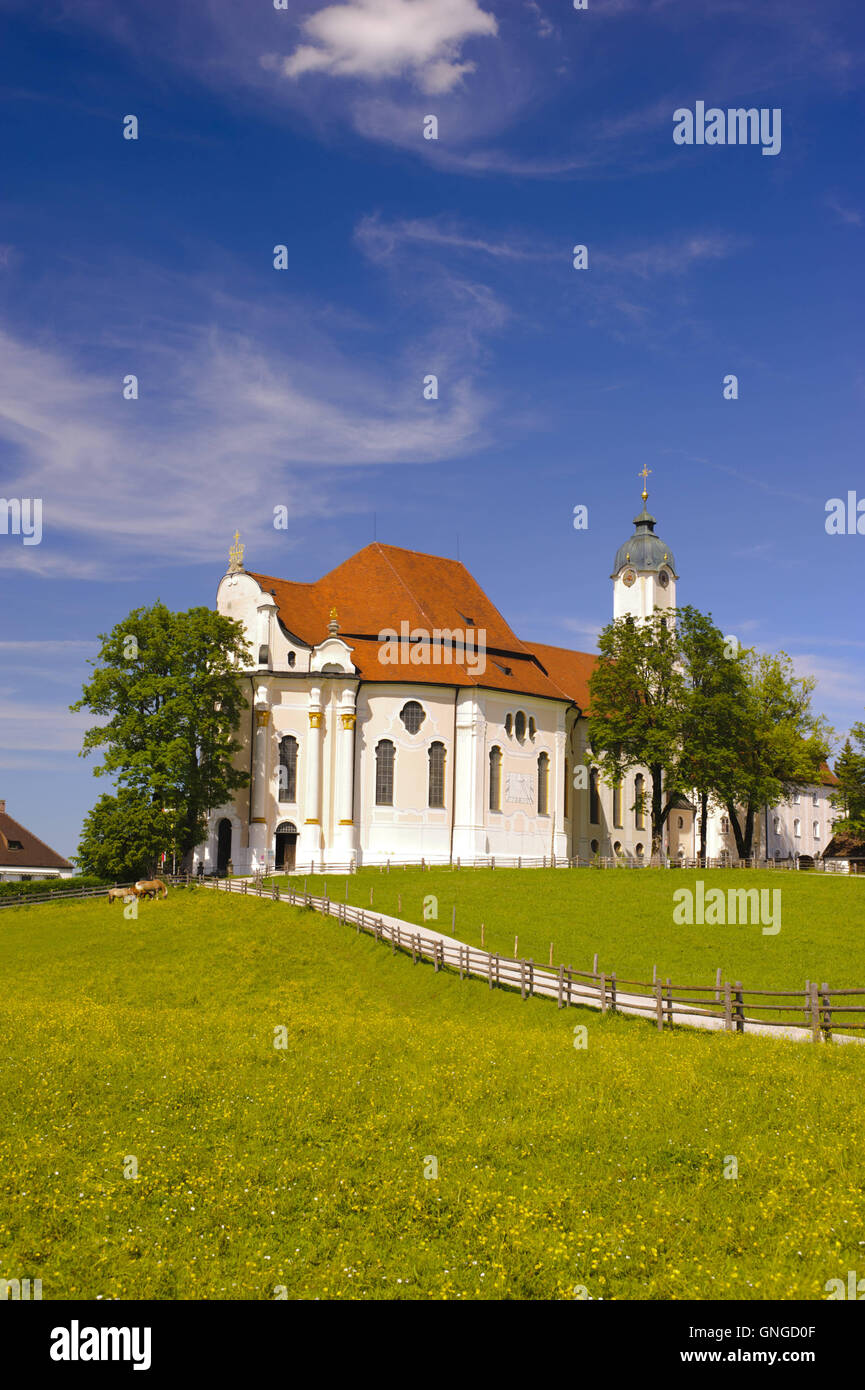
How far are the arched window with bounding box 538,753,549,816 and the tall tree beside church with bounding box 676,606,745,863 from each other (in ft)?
26.0

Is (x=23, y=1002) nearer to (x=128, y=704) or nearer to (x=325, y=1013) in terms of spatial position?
(x=325, y=1013)

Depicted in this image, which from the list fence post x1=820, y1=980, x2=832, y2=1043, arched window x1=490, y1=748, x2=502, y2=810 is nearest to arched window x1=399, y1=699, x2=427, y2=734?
arched window x1=490, y1=748, x2=502, y2=810

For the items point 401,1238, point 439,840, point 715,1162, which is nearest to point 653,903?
point 439,840

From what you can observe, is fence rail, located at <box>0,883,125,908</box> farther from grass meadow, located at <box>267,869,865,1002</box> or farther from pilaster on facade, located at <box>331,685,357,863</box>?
pilaster on facade, located at <box>331,685,357,863</box>

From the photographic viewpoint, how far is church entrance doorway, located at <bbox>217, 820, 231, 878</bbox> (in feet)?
184

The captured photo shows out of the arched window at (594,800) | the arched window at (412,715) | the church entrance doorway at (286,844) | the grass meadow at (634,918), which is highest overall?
the arched window at (412,715)

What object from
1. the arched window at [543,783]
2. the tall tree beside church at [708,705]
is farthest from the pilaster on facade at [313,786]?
the tall tree beside church at [708,705]

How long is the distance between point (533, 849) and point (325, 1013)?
115ft

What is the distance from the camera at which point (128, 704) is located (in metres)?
49.7

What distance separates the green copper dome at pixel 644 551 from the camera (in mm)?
81875

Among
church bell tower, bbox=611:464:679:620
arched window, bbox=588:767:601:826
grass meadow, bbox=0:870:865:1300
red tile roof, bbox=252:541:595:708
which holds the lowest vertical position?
grass meadow, bbox=0:870:865:1300

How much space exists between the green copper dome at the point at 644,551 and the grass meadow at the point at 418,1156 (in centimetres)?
6004

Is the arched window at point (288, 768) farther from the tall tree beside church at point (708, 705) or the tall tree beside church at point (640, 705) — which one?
the tall tree beside church at point (708, 705)

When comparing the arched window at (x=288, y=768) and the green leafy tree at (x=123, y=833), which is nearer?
the green leafy tree at (x=123, y=833)
